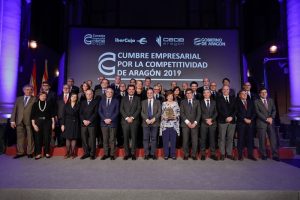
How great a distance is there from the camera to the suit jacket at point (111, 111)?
5.16 metres

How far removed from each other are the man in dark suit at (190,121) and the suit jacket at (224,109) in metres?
0.45

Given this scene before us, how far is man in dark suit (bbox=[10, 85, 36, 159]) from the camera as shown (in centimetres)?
529

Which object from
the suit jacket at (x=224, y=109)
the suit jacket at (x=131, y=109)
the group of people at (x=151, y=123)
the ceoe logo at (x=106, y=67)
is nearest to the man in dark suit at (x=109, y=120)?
the group of people at (x=151, y=123)

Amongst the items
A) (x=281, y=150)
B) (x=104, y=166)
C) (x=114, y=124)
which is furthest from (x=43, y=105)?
(x=281, y=150)

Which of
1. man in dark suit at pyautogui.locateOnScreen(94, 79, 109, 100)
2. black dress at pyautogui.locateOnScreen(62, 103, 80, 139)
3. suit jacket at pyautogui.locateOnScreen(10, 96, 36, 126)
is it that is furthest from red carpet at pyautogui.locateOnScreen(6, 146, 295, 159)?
man in dark suit at pyautogui.locateOnScreen(94, 79, 109, 100)

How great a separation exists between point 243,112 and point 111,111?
279 cm

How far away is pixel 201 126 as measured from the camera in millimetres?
5230

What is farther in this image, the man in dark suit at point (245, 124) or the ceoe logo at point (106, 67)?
the ceoe logo at point (106, 67)

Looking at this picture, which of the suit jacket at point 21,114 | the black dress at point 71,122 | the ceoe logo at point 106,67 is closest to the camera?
the black dress at point 71,122

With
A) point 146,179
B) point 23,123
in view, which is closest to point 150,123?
point 146,179

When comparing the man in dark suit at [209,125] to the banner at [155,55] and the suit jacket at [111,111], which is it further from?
the banner at [155,55]

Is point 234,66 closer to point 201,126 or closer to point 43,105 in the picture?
point 201,126

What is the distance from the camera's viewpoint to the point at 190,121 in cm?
521

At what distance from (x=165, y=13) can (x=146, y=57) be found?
4650 millimetres
